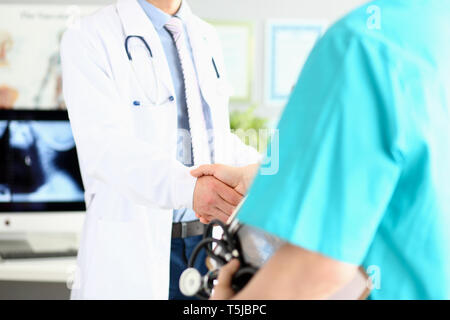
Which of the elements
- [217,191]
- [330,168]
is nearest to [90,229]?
[217,191]

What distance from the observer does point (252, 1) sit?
238 centimetres

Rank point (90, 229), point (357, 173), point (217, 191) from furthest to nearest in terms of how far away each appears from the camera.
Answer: point (90, 229) → point (217, 191) → point (357, 173)

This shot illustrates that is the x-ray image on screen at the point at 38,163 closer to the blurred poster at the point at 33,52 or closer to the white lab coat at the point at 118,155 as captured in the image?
the blurred poster at the point at 33,52

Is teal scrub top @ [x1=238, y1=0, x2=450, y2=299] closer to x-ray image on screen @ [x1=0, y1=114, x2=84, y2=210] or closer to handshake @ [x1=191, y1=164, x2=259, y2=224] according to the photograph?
handshake @ [x1=191, y1=164, x2=259, y2=224]

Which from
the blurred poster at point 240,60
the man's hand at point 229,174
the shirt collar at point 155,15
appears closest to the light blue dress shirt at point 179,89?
the shirt collar at point 155,15

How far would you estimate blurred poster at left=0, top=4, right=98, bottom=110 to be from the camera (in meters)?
1.88

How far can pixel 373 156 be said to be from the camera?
0.41 m

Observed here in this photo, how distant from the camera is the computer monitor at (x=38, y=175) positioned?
171cm

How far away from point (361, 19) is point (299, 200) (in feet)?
0.53

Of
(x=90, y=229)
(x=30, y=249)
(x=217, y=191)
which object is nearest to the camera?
(x=217, y=191)

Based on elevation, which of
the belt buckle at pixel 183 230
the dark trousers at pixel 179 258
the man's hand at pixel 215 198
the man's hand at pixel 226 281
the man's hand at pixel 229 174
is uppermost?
the man's hand at pixel 226 281

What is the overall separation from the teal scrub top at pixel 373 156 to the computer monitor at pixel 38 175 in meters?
1.38

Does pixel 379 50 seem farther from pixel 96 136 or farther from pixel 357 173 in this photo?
pixel 96 136

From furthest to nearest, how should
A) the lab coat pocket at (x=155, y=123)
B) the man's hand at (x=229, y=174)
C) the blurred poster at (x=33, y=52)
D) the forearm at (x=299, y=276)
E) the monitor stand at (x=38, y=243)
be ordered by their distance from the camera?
the blurred poster at (x=33, y=52) → the monitor stand at (x=38, y=243) → the lab coat pocket at (x=155, y=123) → the man's hand at (x=229, y=174) → the forearm at (x=299, y=276)
